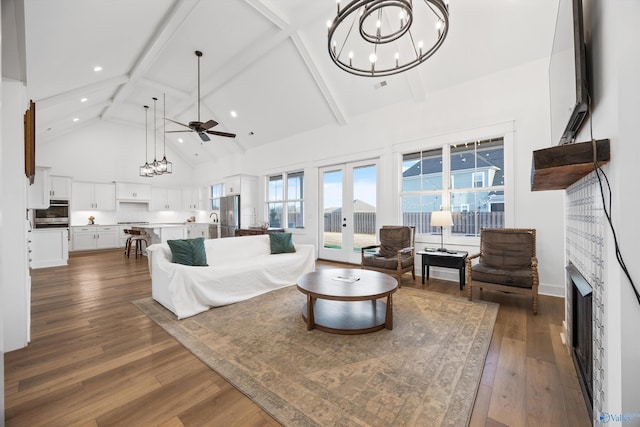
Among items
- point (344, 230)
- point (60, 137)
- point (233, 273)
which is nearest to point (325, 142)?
point (344, 230)

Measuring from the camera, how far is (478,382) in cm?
183

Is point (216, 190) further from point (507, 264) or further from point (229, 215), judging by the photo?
point (507, 264)

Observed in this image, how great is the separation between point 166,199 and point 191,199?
0.91 metres

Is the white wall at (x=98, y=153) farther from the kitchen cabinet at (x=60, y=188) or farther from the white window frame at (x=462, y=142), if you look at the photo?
the white window frame at (x=462, y=142)

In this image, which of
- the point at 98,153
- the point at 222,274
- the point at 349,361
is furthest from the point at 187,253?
the point at 98,153

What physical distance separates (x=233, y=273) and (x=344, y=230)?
3276 mm

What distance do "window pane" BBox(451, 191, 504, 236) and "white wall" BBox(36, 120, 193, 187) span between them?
10071 millimetres

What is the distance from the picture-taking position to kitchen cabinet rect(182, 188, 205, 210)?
1066 cm

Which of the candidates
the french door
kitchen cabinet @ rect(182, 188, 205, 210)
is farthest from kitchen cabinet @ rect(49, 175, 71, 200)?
the french door

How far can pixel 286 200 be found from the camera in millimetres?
7477

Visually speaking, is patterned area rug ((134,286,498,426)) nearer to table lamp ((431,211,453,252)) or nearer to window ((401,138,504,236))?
table lamp ((431,211,453,252))

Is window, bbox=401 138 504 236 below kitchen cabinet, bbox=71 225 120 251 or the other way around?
the other way around

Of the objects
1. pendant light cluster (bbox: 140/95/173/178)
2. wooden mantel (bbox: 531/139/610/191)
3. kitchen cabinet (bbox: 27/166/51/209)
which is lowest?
wooden mantel (bbox: 531/139/610/191)

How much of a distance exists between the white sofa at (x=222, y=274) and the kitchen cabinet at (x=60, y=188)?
20.9ft
